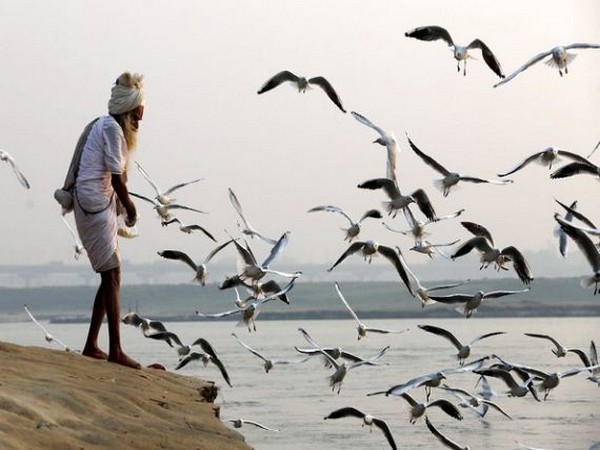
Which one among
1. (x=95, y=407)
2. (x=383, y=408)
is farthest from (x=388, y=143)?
(x=383, y=408)

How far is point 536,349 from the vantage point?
4050cm

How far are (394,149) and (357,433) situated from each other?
5.70 meters

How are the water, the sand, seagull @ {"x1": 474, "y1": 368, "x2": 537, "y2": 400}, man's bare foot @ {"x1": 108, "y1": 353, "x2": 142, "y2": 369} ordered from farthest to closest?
the water → seagull @ {"x1": 474, "y1": 368, "x2": 537, "y2": 400} → man's bare foot @ {"x1": 108, "y1": 353, "x2": 142, "y2": 369} → the sand

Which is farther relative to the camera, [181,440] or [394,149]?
[394,149]

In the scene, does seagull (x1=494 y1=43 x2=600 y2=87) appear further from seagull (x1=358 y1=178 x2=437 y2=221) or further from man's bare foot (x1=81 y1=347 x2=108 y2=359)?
man's bare foot (x1=81 y1=347 x2=108 y2=359)

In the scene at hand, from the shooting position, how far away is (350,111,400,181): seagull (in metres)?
11.7

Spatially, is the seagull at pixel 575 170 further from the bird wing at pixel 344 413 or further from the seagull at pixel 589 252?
the bird wing at pixel 344 413

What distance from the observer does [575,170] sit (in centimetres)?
1089

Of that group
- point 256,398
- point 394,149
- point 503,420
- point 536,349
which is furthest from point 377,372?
point 394,149

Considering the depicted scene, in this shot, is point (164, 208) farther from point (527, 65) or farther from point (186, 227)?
point (527, 65)

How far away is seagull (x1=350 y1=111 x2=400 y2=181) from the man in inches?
111

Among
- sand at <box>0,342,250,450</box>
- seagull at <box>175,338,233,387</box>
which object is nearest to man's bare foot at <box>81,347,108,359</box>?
sand at <box>0,342,250,450</box>

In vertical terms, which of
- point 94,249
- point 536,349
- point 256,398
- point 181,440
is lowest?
point 536,349

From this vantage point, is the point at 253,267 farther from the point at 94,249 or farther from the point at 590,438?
the point at 590,438
